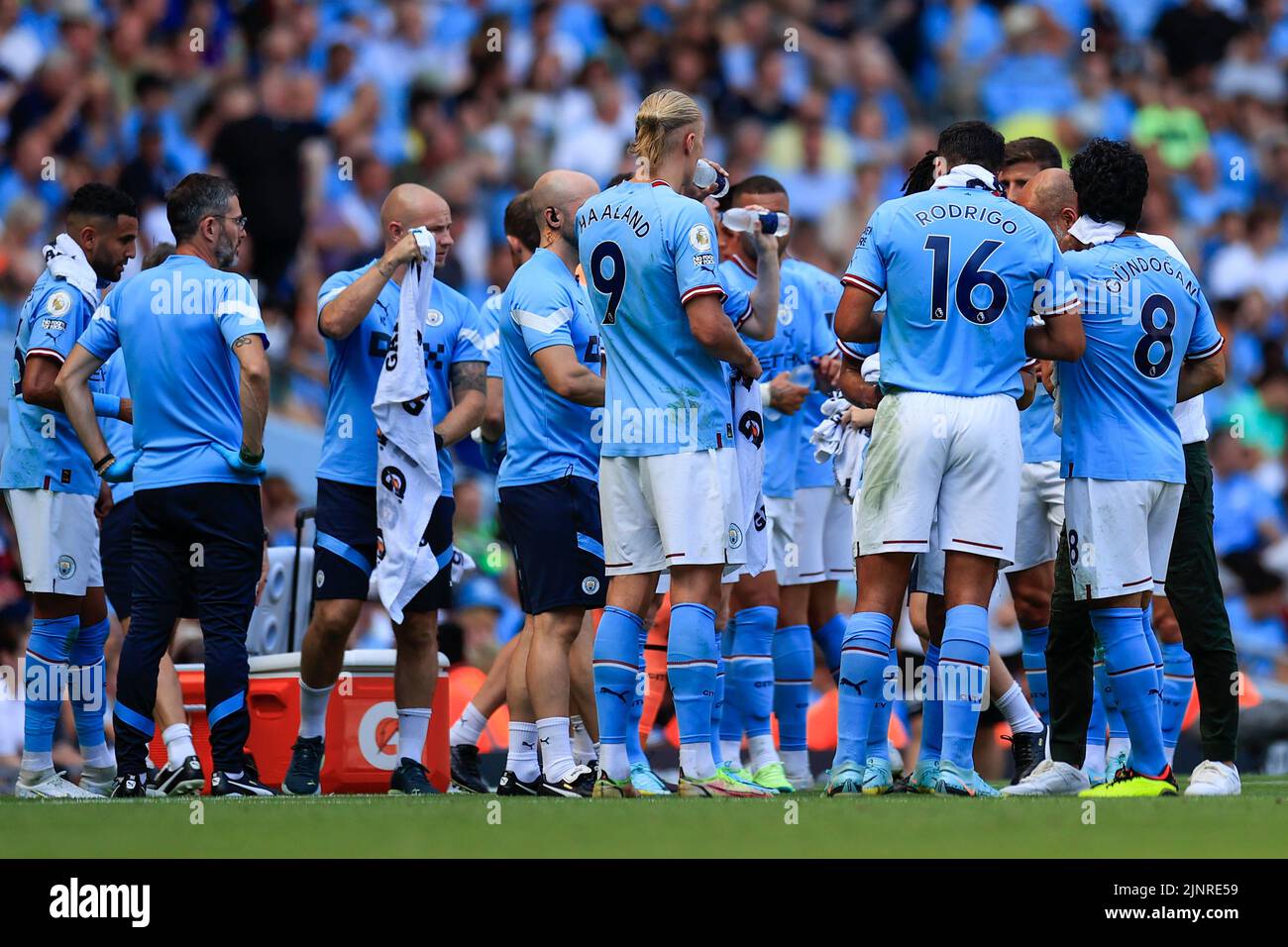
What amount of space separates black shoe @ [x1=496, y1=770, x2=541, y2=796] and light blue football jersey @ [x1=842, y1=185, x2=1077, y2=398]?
2.30 meters

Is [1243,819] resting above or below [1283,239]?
below

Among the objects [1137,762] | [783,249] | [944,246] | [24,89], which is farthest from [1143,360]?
[24,89]

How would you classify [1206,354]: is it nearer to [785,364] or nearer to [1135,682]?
[1135,682]

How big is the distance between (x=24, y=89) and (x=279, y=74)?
2128 millimetres

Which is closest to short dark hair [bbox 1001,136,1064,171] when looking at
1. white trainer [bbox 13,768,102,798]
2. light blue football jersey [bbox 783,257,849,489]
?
light blue football jersey [bbox 783,257,849,489]

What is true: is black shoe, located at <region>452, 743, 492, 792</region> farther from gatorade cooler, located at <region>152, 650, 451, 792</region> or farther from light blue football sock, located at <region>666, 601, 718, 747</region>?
light blue football sock, located at <region>666, 601, 718, 747</region>

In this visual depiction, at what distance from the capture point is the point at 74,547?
27.7 feet

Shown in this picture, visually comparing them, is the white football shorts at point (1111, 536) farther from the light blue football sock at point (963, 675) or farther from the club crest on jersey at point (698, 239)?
the club crest on jersey at point (698, 239)

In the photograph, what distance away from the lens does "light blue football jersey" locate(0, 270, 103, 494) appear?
8.41m

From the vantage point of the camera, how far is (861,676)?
698cm

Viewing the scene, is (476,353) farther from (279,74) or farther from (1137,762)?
(279,74)

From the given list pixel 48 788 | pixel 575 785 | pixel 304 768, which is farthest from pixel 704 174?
pixel 48 788

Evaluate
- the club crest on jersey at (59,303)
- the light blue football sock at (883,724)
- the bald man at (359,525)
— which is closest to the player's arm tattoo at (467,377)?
the bald man at (359,525)

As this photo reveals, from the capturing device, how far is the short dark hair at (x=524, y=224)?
874 centimetres
